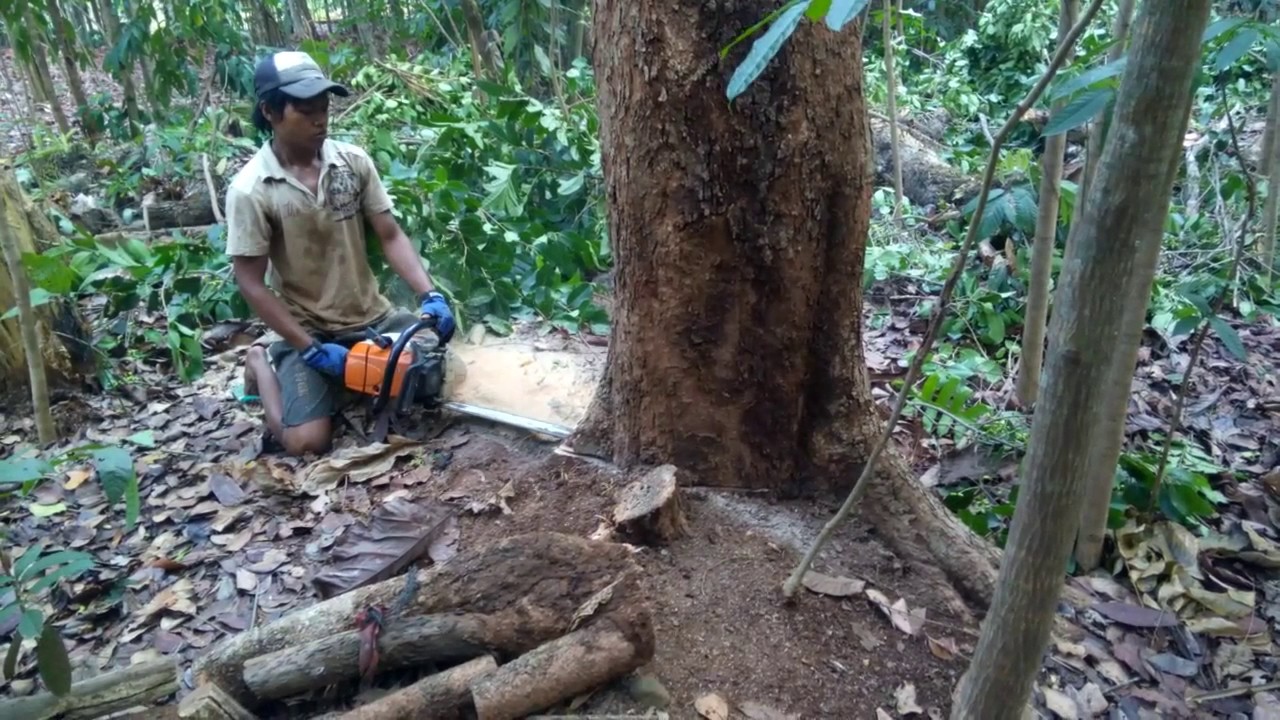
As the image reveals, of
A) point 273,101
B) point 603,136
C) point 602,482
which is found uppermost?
point 273,101

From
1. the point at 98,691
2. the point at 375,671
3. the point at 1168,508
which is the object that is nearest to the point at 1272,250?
the point at 1168,508

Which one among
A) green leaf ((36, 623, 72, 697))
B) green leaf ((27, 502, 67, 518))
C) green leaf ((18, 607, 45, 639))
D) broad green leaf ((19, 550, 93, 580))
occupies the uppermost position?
broad green leaf ((19, 550, 93, 580))

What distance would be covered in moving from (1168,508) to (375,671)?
251cm

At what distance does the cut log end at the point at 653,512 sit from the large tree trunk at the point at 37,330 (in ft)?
11.2

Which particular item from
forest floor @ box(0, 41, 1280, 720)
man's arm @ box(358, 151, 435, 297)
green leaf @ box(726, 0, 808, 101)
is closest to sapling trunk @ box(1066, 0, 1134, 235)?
forest floor @ box(0, 41, 1280, 720)

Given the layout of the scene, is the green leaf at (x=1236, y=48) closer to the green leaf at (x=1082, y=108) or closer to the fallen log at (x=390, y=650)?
the green leaf at (x=1082, y=108)

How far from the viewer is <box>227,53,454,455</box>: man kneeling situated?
3.50 metres

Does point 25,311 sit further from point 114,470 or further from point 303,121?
point 114,470

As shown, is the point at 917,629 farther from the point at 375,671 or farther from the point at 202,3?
the point at 202,3

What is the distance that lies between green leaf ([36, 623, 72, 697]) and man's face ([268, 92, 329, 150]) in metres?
2.24

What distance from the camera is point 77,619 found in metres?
2.61

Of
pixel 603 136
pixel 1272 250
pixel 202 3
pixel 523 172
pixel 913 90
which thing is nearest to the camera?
pixel 603 136

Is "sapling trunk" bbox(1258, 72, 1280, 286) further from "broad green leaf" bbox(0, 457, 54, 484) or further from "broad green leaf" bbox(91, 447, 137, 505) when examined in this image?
"broad green leaf" bbox(0, 457, 54, 484)

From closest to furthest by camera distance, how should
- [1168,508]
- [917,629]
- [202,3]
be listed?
[917,629] → [1168,508] → [202,3]
